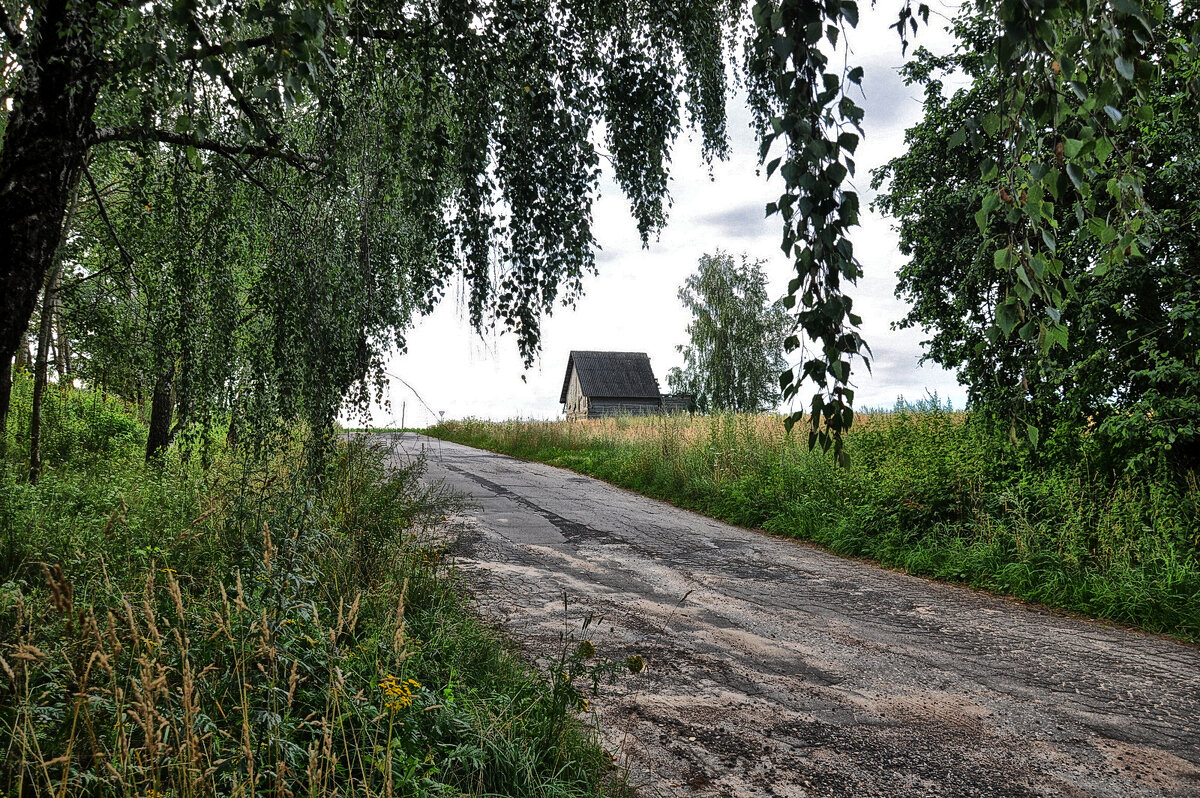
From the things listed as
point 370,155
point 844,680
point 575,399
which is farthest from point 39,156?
point 575,399

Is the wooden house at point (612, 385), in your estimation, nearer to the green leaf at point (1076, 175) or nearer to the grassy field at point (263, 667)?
the grassy field at point (263, 667)

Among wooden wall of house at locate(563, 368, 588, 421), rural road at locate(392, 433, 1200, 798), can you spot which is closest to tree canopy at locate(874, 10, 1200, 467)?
rural road at locate(392, 433, 1200, 798)

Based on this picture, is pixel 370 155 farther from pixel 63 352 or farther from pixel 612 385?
pixel 612 385

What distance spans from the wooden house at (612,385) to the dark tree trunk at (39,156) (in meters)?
37.3

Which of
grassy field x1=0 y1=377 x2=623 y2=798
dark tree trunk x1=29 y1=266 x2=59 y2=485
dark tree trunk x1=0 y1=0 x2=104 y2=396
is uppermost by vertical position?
dark tree trunk x1=0 y1=0 x2=104 y2=396

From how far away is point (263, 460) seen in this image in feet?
14.8

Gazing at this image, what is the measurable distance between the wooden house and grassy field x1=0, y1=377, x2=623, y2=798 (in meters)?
36.7

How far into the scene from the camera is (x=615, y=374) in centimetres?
4488

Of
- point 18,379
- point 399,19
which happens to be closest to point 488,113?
point 399,19

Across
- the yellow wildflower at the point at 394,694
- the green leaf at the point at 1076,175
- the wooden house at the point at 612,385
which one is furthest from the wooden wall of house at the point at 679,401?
the green leaf at the point at 1076,175

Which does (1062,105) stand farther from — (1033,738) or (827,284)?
(1033,738)

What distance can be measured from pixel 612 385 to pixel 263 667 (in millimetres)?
41794

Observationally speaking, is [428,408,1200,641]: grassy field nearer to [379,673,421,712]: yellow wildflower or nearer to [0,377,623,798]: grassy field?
[0,377,623,798]: grassy field

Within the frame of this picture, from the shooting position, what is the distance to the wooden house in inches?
1686
